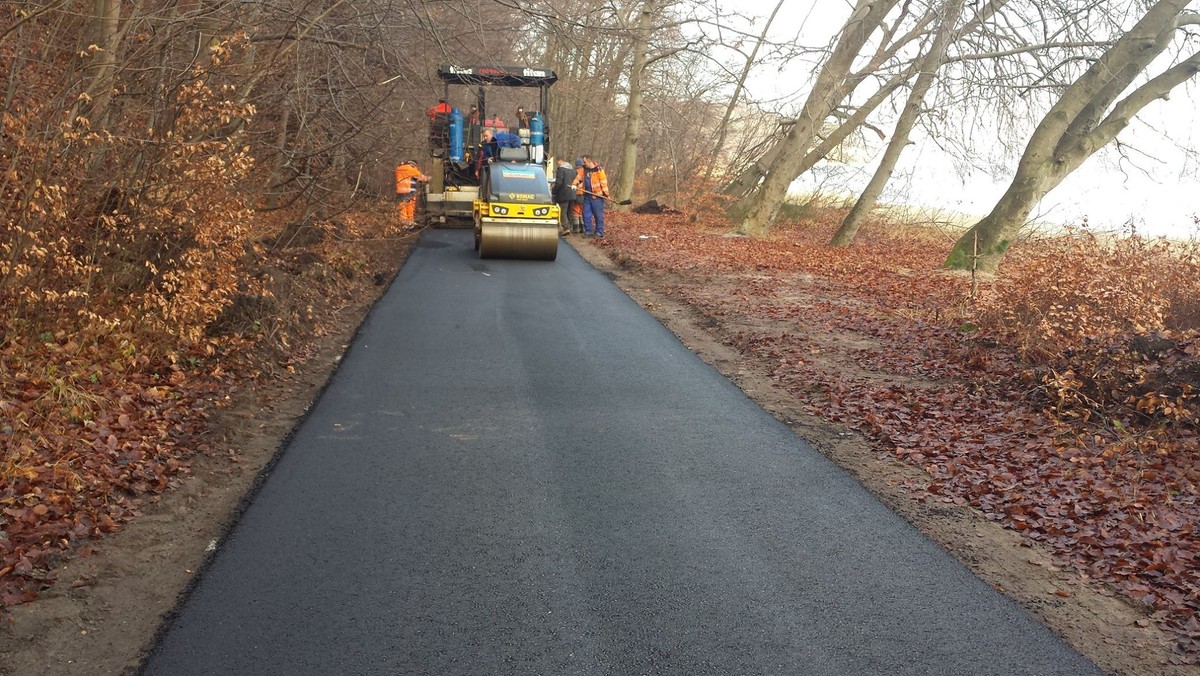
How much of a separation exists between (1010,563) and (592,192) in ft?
59.7

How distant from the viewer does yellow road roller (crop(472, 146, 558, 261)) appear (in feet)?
59.1

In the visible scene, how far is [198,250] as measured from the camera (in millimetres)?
8852

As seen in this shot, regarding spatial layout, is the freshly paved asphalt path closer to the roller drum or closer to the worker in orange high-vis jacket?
the roller drum

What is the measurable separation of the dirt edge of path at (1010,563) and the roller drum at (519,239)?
9381mm

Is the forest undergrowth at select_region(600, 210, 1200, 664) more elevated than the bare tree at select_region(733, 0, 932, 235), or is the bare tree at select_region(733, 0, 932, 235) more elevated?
the bare tree at select_region(733, 0, 932, 235)

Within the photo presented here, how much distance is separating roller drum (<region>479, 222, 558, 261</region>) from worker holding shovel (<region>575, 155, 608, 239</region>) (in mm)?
4376

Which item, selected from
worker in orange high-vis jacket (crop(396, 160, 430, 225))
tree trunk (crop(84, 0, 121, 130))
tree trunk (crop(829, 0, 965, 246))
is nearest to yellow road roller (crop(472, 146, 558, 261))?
worker in orange high-vis jacket (crop(396, 160, 430, 225))

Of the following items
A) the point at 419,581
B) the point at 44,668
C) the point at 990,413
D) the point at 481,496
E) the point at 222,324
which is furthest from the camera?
the point at 222,324

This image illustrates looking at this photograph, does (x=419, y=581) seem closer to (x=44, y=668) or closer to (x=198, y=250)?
(x=44, y=668)

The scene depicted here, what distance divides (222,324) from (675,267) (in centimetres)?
974

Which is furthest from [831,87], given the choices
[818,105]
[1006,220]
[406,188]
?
[406,188]

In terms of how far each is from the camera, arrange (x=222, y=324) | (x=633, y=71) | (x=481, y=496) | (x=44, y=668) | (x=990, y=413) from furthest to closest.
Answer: (x=633, y=71)
(x=222, y=324)
(x=990, y=413)
(x=481, y=496)
(x=44, y=668)

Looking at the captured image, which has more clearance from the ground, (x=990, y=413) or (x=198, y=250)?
(x=198, y=250)

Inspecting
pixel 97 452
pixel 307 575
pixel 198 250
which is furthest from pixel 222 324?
pixel 307 575
